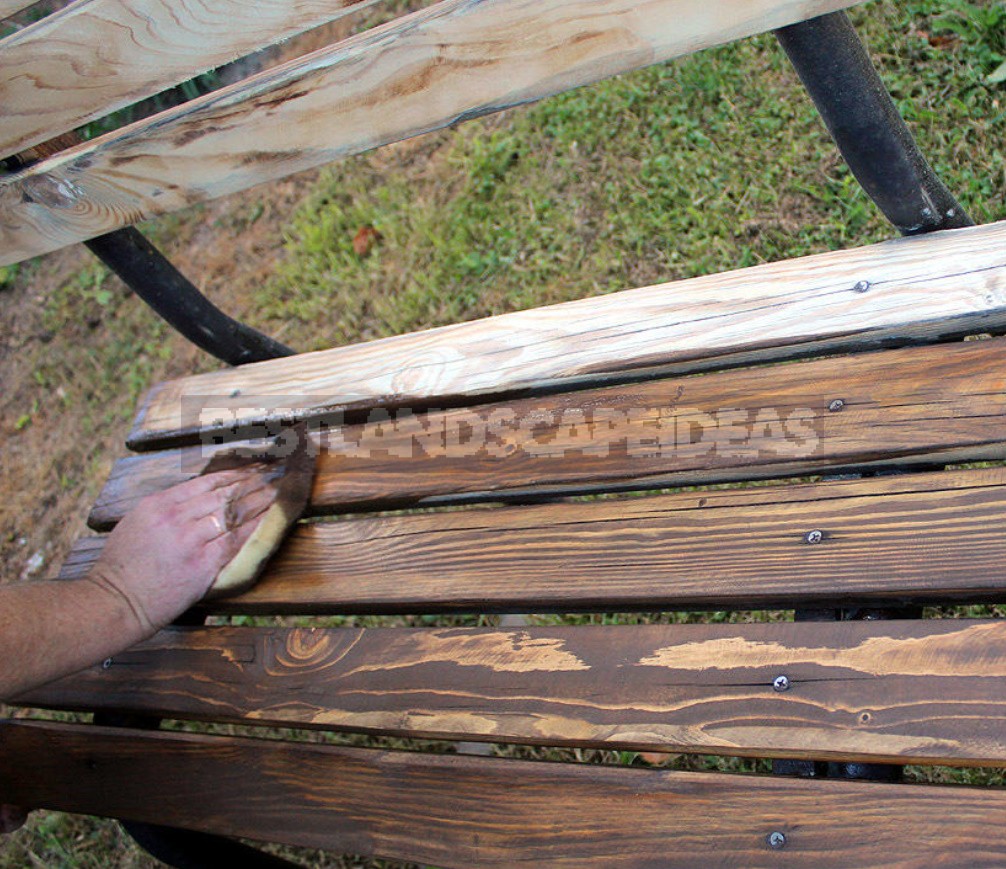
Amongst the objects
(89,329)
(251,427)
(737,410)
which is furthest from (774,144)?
(89,329)

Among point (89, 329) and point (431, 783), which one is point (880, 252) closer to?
point (431, 783)

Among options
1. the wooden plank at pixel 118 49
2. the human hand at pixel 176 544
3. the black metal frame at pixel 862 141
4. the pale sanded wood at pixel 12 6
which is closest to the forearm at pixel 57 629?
the human hand at pixel 176 544

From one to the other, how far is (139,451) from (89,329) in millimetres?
1664

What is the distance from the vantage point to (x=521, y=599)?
1566 mm

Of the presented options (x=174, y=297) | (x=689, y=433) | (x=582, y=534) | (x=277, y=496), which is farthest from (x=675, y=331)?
(x=174, y=297)

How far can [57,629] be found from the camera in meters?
1.69

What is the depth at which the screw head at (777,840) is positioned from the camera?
1250 mm

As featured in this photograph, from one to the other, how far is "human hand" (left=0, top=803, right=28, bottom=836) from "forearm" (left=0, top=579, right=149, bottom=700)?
1.43ft

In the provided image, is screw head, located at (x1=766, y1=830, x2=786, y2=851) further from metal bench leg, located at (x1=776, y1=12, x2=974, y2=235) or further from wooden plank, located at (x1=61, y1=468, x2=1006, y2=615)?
metal bench leg, located at (x1=776, y1=12, x2=974, y2=235)

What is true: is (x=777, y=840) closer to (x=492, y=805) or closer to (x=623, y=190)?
(x=492, y=805)

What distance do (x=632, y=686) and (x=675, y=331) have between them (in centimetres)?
61

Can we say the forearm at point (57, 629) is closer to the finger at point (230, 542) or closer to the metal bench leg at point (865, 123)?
the finger at point (230, 542)

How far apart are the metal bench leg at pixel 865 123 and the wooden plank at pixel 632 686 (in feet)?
2.21

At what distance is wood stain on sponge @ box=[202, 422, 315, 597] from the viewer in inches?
71.7
